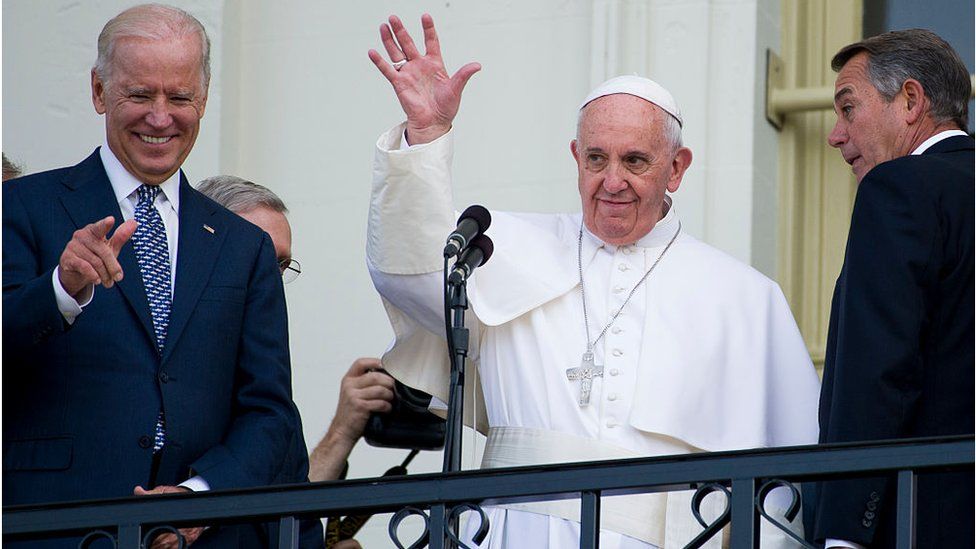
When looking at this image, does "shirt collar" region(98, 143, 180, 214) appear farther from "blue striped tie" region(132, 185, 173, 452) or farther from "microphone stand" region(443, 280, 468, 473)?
"microphone stand" region(443, 280, 468, 473)

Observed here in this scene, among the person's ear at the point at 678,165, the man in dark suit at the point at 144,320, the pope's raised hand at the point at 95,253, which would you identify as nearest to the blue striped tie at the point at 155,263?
the man in dark suit at the point at 144,320

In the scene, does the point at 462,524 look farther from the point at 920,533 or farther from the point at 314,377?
the point at 314,377

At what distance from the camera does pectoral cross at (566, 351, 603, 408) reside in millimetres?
4848

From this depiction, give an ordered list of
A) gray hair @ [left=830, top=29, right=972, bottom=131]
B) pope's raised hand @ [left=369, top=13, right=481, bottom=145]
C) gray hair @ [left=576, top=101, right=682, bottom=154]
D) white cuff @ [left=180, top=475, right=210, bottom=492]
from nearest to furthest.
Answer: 1. white cuff @ [left=180, top=475, right=210, bottom=492]
2. gray hair @ [left=830, top=29, right=972, bottom=131]
3. pope's raised hand @ [left=369, top=13, right=481, bottom=145]
4. gray hair @ [left=576, top=101, right=682, bottom=154]

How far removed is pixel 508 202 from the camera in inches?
275

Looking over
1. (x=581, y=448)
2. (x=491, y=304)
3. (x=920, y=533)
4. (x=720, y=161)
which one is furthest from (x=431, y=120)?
(x=720, y=161)

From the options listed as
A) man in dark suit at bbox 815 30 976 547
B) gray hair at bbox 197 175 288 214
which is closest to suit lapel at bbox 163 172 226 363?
gray hair at bbox 197 175 288 214

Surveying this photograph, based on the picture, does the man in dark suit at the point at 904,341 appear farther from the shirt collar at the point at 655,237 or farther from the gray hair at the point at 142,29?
the gray hair at the point at 142,29

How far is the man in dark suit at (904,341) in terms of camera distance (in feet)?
13.4

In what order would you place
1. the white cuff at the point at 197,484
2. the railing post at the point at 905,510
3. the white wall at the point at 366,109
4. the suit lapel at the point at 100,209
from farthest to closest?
the white wall at the point at 366,109
the suit lapel at the point at 100,209
the white cuff at the point at 197,484
the railing post at the point at 905,510

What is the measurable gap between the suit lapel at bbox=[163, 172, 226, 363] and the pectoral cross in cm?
95

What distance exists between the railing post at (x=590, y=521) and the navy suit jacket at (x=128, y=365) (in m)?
0.76

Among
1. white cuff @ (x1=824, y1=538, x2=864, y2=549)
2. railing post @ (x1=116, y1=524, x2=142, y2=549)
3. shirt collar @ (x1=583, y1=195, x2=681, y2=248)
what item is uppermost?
shirt collar @ (x1=583, y1=195, x2=681, y2=248)

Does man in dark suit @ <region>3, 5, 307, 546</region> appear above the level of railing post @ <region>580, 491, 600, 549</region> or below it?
above
